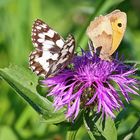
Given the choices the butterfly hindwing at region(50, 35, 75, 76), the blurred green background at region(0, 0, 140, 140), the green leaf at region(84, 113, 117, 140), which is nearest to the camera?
the butterfly hindwing at region(50, 35, 75, 76)

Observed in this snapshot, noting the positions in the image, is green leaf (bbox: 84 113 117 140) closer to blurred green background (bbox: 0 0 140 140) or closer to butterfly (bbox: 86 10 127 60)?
butterfly (bbox: 86 10 127 60)

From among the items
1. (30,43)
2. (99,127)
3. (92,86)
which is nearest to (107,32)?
(92,86)

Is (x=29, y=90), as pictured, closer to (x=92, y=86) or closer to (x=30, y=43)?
Result: (x=92, y=86)

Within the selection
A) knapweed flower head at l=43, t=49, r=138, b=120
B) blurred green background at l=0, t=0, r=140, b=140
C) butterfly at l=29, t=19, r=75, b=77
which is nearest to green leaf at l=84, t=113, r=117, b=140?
knapweed flower head at l=43, t=49, r=138, b=120

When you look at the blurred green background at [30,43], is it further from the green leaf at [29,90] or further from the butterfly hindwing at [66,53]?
the butterfly hindwing at [66,53]

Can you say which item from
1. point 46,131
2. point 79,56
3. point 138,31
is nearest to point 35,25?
point 79,56

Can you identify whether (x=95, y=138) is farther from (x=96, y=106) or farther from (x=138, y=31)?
(x=138, y=31)
